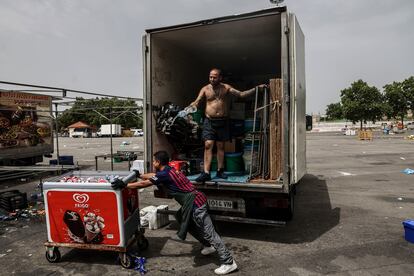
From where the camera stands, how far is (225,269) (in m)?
3.52

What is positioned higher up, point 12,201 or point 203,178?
point 203,178

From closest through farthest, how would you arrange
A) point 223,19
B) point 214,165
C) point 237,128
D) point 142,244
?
point 142,244 → point 223,19 → point 214,165 → point 237,128

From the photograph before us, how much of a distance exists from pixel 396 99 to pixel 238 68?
4789 centimetres

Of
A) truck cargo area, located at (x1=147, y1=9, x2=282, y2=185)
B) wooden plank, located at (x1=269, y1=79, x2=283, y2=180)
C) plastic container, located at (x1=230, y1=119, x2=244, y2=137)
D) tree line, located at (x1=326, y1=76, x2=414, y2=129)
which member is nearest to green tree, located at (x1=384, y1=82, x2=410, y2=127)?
tree line, located at (x1=326, y1=76, x2=414, y2=129)

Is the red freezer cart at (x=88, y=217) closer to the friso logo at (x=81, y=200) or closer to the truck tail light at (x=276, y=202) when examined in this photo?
the friso logo at (x=81, y=200)

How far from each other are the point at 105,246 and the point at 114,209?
463mm

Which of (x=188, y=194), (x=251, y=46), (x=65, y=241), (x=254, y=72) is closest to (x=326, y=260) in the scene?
(x=188, y=194)

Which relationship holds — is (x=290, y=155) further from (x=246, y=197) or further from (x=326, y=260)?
(x=326, y=260)

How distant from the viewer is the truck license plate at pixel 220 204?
4488mm

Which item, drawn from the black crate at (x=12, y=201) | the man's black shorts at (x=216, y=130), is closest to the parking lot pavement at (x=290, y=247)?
the black crate at (x=12, y=201)

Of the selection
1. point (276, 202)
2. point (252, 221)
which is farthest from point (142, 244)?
point (276, 202)

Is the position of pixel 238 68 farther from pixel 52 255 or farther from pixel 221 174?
pixel 52 255

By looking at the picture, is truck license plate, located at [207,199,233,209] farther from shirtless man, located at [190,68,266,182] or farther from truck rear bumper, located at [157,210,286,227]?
shirtless man, located at [190,68,266,182]

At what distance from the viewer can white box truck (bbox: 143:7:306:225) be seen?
13.7 ft
